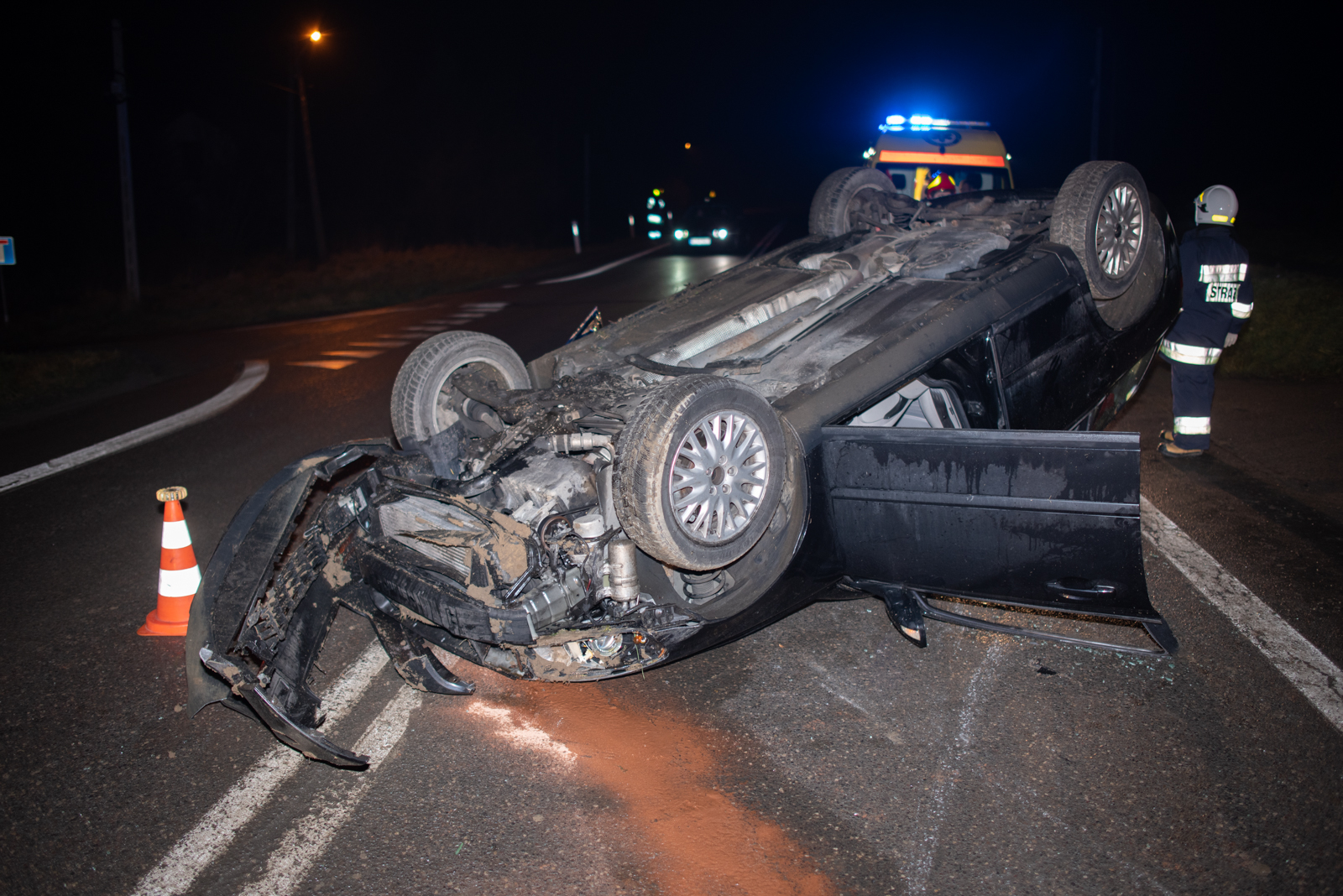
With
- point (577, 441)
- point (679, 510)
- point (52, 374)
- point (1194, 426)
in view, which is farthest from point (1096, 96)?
point (679, 510)

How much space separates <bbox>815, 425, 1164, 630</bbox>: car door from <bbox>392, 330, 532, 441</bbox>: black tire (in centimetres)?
174

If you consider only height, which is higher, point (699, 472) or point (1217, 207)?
point (1217, 207)

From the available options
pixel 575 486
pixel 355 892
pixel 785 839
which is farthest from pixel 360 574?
pixel 785 839

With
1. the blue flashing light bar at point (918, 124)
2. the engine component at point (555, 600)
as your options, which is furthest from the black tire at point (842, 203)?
the blue flashing light bar at point (918, 124)

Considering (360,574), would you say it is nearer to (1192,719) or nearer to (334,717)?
(334,717)

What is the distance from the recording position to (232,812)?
289cm

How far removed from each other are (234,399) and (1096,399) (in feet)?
24.6

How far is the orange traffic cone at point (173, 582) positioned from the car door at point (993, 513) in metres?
2.93

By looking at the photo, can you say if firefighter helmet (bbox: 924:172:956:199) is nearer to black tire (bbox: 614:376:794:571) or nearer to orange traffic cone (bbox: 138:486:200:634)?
black tire (bbox: 614:376:794:571)

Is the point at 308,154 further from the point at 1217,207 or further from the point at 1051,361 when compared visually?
the point at 1051,361

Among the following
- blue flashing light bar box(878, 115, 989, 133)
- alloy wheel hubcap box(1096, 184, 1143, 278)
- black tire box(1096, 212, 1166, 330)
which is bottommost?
black tire box(1096, 212, 1166, 330)

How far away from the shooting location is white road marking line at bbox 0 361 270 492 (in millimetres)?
6402

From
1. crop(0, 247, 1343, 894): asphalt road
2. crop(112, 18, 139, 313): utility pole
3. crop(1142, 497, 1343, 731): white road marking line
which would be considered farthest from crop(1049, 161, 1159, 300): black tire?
crop(112, 18, 139, 313): utility pole

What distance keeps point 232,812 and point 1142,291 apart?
5.10 meters
